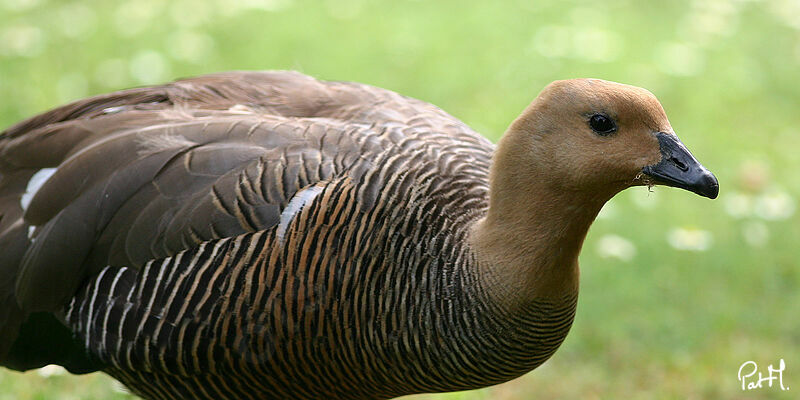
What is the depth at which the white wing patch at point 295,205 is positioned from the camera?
438 centimetres

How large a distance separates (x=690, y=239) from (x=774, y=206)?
1.11m

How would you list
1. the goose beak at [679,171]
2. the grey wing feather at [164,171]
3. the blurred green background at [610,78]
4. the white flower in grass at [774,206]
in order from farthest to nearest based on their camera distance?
the white flower in grass at [774,206], the blurred green background at [610,78], the grey wing feather at [164,171], the goose beak at [679,171]

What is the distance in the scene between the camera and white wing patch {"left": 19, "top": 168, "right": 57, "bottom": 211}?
485 centimetres

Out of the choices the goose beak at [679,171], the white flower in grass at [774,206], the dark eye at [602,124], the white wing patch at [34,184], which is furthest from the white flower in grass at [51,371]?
the white flower in grass at [774,206]

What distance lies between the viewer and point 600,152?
389 cm

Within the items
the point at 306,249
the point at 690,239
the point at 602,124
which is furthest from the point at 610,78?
the point at 306,249

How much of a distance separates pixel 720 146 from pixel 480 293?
558 centimetres

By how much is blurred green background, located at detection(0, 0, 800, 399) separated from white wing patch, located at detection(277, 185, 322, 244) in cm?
208

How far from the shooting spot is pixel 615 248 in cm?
739

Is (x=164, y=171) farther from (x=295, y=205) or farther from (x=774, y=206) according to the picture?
(x=774, y=206)

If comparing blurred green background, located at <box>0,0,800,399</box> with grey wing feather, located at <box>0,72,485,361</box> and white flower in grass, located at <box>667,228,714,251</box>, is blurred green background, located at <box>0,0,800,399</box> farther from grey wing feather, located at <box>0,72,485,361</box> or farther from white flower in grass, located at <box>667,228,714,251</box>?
grey wing feather, located at <box>0,72,485,361</box>

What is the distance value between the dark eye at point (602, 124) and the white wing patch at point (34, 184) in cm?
267

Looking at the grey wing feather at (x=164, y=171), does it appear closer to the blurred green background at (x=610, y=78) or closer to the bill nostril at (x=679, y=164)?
the blurred green background at (x=610, y=78)

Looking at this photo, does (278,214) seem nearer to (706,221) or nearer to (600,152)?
(600,152)
